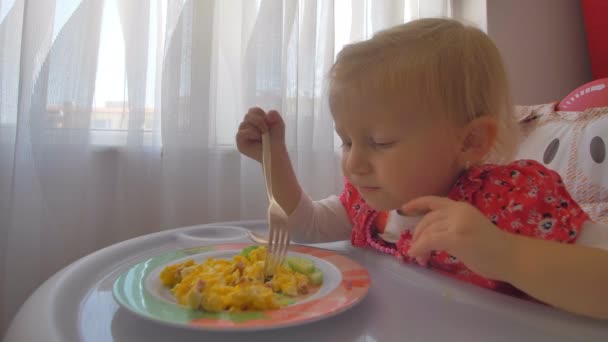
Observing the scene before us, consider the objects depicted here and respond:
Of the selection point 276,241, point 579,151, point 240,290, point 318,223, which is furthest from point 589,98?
point 240,290

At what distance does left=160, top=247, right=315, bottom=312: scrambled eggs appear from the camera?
1.24ft

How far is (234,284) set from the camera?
0.44 meters

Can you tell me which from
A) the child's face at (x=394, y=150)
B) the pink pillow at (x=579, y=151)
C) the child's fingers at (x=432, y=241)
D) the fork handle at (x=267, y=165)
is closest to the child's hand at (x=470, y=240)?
the child's fingers at (x=432, y=241)

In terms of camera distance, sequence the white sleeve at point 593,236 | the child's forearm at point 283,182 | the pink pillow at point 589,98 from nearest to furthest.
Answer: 1. the white sleeve at point 593,236
2. the child's forearm at point 283,182
3. the pink pillow at point 589,98

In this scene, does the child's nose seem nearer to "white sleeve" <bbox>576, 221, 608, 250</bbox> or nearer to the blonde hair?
the blonde hair

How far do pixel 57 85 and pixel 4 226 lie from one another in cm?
34

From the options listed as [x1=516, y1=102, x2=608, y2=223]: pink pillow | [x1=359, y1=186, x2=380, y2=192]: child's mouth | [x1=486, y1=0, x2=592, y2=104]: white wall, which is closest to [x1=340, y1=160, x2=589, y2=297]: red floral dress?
[x1=359, y1=186, x2=380, y2=192]: child's mouth

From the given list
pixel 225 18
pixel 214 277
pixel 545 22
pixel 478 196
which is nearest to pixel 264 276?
pixel 214 277

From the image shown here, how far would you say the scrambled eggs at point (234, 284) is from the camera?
14.8 inches

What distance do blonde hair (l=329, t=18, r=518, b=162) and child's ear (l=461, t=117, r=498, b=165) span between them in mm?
12

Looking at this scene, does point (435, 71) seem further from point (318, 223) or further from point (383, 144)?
point (318, 223)

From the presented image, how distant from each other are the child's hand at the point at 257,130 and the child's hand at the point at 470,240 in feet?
1.28

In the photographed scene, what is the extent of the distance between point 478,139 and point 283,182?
0.35 meters

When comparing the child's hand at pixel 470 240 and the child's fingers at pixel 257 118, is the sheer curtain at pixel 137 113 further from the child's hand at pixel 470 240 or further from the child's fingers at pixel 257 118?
the child's hand at pixel 470 240
